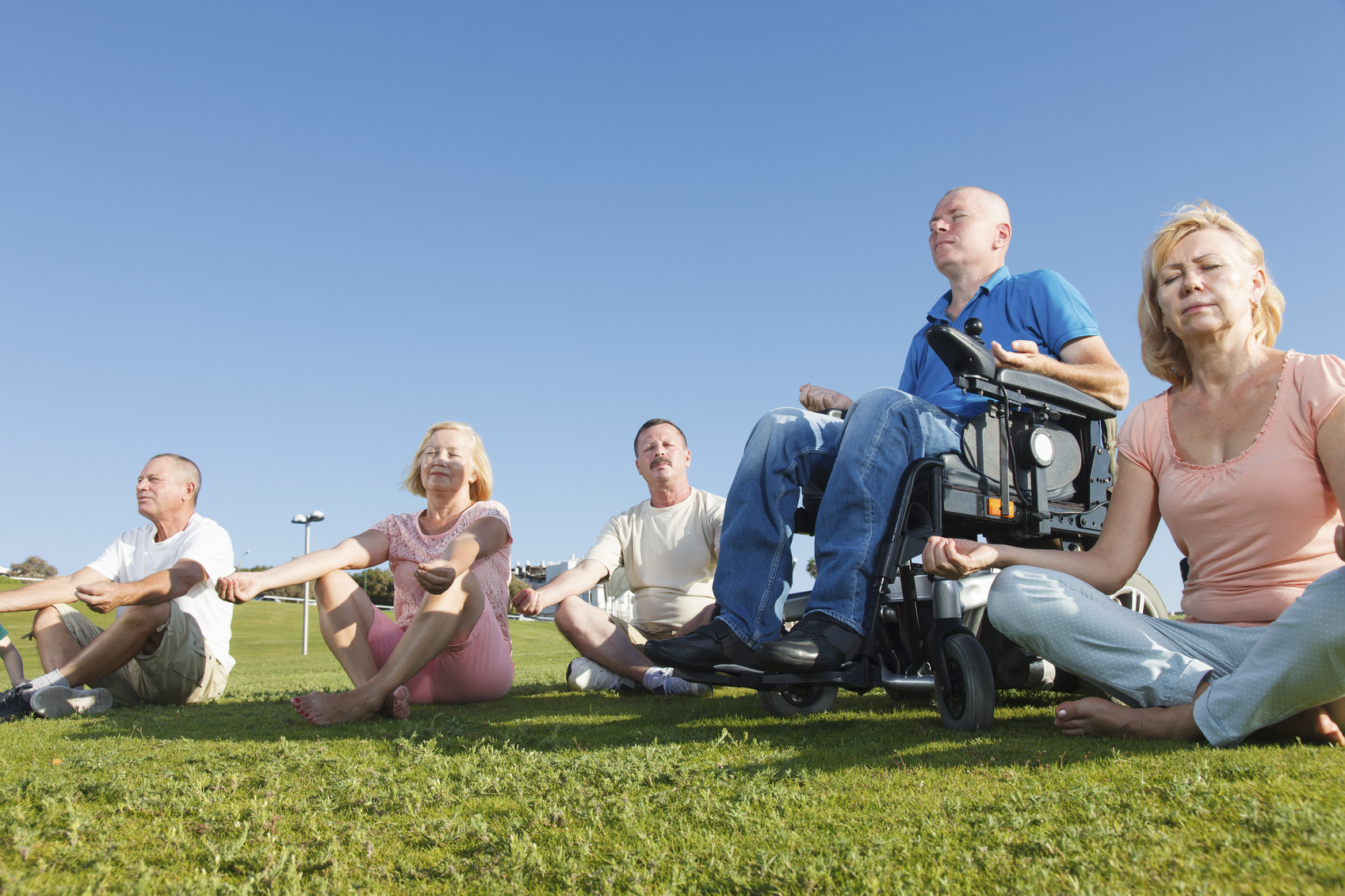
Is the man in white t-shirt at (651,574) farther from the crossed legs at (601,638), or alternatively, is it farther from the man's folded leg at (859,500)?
the man's folded leg at (859,500)

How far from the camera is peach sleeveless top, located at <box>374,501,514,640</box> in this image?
15.2 feet

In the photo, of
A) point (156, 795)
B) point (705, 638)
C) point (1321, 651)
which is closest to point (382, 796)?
point (156, 795)

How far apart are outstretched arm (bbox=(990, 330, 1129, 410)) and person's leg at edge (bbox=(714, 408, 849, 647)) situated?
0.70 m

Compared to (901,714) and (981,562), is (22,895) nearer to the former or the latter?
(981,562)

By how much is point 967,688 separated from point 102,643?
14.3ft

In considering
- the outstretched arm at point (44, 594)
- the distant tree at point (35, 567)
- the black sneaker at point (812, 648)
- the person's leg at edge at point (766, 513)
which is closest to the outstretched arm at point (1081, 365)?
the person's leg at edge at point (766, 513)

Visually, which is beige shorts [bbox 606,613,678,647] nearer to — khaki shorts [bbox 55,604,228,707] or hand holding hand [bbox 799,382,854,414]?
hand holding hand [bbox 799,382,854,414]

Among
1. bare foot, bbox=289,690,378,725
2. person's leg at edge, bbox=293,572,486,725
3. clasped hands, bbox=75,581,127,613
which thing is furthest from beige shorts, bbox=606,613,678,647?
clasped hands, bbox=75,581,127,613

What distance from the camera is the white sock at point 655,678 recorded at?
199 inches

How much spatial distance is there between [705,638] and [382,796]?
113cm

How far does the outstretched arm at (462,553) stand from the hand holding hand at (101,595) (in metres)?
1.47

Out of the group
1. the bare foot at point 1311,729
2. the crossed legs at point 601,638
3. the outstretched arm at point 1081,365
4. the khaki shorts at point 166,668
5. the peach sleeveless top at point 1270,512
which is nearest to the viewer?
the bare foot at point 1311,729

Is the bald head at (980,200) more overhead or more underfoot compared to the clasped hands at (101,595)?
more overhead

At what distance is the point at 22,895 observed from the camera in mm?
1567
